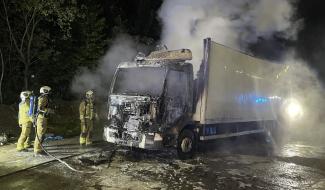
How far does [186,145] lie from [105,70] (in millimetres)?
7568

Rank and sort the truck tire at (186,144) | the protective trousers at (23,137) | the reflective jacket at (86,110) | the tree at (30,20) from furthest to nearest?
the tree at (30,20), the reflective jacket at (86,110), the protective trousers at (23,137), the truck tire at (186,144)

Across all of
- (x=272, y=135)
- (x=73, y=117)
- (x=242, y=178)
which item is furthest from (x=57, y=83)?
(x=242, y=178)

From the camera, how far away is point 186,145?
8.64 metres

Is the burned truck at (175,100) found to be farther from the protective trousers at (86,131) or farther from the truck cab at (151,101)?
the protective trousers at (86,131)

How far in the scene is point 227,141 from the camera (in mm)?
12203

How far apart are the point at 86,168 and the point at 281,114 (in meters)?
9.80

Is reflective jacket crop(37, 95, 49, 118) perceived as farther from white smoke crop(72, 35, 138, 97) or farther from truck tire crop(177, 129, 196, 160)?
white smoke crop(72, 35, 138, 97)

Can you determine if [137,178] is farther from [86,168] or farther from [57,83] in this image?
[57,83]

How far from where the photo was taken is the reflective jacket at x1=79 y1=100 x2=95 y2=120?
9656mm

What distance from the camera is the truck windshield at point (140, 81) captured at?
8219 millimetres

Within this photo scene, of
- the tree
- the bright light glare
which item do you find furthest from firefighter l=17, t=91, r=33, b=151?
the bright light glare

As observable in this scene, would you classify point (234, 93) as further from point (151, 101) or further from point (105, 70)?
point (105, 70)

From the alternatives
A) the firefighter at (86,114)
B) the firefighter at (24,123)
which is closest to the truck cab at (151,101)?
the firefighter at (86,114)

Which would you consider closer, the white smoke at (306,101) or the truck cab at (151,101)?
the truck cab at (151,101)
